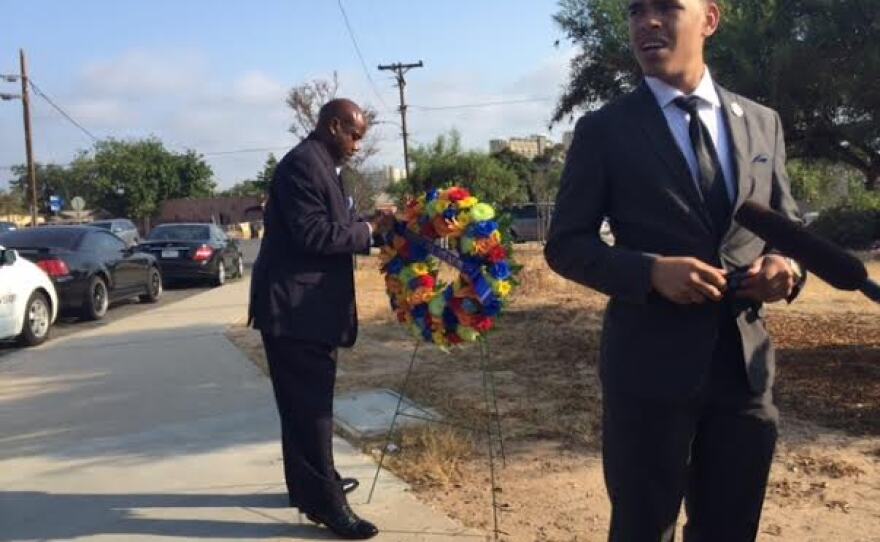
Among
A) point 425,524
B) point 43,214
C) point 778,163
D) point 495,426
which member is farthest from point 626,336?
point 43,214

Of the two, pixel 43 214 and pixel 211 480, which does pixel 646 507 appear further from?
pixel 43 214

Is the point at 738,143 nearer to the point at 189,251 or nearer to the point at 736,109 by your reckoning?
the point at 736,109

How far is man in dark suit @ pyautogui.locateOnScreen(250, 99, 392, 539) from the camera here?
3.97 metres

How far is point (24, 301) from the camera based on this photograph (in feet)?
33.7

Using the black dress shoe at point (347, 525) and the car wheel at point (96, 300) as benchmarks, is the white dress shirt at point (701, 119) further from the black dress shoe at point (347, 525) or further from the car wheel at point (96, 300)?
the car wheel at point (96, 300)

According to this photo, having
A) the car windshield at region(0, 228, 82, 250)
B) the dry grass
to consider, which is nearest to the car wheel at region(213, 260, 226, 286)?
the car windshield at region(0, 228, 82, 250)

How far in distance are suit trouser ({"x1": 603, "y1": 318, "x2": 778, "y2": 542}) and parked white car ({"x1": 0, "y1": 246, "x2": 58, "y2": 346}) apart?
29.7 feet

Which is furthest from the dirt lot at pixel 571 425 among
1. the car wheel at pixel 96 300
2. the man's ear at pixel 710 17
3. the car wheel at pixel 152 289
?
the car wheel at pixel 152 289

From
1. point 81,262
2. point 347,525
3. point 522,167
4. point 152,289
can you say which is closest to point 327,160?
point 347,525

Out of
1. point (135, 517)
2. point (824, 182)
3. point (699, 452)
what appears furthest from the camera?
point (824, 182)

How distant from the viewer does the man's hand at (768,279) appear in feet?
7.09

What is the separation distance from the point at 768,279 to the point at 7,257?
9821 mm

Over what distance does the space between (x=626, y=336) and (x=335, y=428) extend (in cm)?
393

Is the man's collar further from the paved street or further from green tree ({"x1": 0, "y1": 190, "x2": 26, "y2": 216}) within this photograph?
green tree ({"x1": 0, "y1": 190, "x2": 26, "y2": 216})
